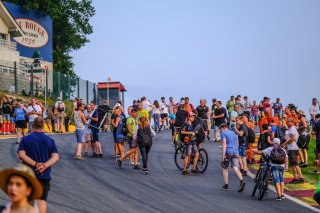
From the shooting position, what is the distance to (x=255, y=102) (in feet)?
114

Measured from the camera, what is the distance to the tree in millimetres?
65438

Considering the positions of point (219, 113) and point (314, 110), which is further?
point (314, 110)

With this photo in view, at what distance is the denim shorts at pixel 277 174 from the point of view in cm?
1474

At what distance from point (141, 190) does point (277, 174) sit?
11.1ft

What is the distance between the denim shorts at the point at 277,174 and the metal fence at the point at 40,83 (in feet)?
80.6

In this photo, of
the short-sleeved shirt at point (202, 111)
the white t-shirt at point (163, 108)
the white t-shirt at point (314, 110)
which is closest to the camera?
the short-sleeved shirt at point (202, 111)

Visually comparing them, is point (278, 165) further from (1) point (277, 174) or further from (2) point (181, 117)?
(2) point (181, 117)

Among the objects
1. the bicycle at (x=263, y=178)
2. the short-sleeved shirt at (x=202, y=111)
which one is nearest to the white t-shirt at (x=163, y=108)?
the short-sleeved shirt at (x=202, y=111)

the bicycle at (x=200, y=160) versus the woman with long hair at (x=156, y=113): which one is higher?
the woman with long hair at (x=156, y=113)

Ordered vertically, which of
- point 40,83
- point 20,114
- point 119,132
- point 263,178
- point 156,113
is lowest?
point 263,178

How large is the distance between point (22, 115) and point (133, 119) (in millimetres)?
5021

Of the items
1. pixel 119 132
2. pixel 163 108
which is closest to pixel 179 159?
pixel 119 132

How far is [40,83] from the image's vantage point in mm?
43250

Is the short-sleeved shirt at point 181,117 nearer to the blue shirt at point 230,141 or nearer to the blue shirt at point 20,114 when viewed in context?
the blue shirt at point 20,114
